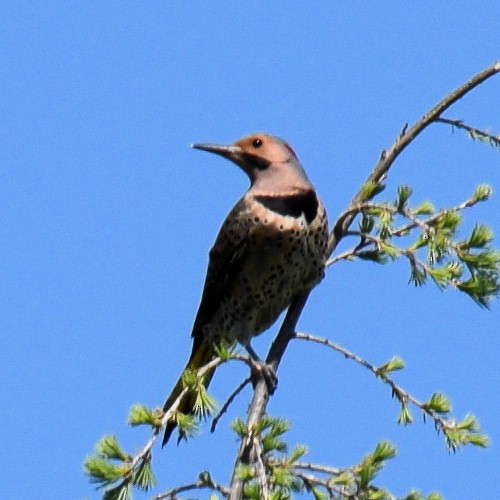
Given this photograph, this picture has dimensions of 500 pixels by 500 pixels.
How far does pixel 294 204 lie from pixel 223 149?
0.53 metres

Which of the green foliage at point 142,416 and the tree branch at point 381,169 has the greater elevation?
the tree branch at point 381,169

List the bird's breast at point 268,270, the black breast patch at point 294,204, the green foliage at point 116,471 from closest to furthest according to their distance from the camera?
the green foliage at point 116,471, the bird's breast at point 268,270, the black breast patch at point 294,204

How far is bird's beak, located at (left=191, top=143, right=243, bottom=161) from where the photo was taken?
610cm

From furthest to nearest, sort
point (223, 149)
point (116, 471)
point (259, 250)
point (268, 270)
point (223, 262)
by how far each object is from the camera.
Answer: point (223, 149) < point (223, 262) < point (259, 250) < point (268, 270) < point (116, 471)

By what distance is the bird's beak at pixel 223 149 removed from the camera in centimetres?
610

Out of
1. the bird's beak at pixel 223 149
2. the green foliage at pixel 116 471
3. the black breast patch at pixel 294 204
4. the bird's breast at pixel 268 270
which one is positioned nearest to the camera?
the green foliage at pixel 116 471

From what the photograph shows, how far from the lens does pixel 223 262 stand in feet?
19.6

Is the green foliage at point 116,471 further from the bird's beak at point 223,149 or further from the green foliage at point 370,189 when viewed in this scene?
the bird's beak at point 223,149

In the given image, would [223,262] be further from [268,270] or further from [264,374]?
[264,374]

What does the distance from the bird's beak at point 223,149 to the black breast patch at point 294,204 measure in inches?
14.0

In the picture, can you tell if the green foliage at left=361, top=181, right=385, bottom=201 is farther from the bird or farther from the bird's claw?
the bird

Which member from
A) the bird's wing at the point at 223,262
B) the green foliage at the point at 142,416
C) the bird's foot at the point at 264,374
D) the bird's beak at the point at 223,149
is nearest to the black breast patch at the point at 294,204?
the bird's wing at the point at 223,262

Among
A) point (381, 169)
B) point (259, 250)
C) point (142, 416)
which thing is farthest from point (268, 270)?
point (142, 416)

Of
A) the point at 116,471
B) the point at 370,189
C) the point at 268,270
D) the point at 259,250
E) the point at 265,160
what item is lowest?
the point at 116,471
